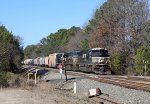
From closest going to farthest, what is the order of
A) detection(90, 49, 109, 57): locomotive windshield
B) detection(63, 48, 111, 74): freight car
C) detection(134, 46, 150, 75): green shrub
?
1. detection(134, 46, 150, 75): green shrub
2. detection(63, 48, 111, 74): freight car
3. detection(90, 49, 109, 57): locomotive windshield

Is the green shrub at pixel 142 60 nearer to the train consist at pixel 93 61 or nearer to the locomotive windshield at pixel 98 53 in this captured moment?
the train consist at pixel 93 61

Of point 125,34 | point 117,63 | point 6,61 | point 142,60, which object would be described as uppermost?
point 125,34

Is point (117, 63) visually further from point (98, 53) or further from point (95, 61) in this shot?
point (95, 61)

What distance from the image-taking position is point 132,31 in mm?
62531

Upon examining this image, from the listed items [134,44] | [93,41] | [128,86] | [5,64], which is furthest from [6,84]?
[93,41]

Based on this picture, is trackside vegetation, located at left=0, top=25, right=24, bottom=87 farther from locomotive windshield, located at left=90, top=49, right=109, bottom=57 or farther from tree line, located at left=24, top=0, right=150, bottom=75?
tree line, located at left=24, top=0, right=150, bottom=75

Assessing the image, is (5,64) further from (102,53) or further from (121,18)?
(121,18)

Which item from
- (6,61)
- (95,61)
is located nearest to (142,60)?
(95,61)

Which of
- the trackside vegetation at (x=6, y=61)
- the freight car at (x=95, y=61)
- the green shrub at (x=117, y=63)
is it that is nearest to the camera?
the trackside vegetation at (x=6, y=61)

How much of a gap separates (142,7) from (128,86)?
36137 millimetres

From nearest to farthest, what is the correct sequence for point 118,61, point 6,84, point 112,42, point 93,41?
point 6,84 → point 118,61 → point 112,42 → point 93,41

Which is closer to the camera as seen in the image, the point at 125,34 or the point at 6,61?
the point at 6,61

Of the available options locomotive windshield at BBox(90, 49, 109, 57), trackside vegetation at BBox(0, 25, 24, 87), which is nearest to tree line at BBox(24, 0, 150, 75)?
locomotive windshield at BBox(90, 49, 109, 57)

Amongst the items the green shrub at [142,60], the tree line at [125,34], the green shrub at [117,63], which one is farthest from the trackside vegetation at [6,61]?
the green shrub at [142,60]
